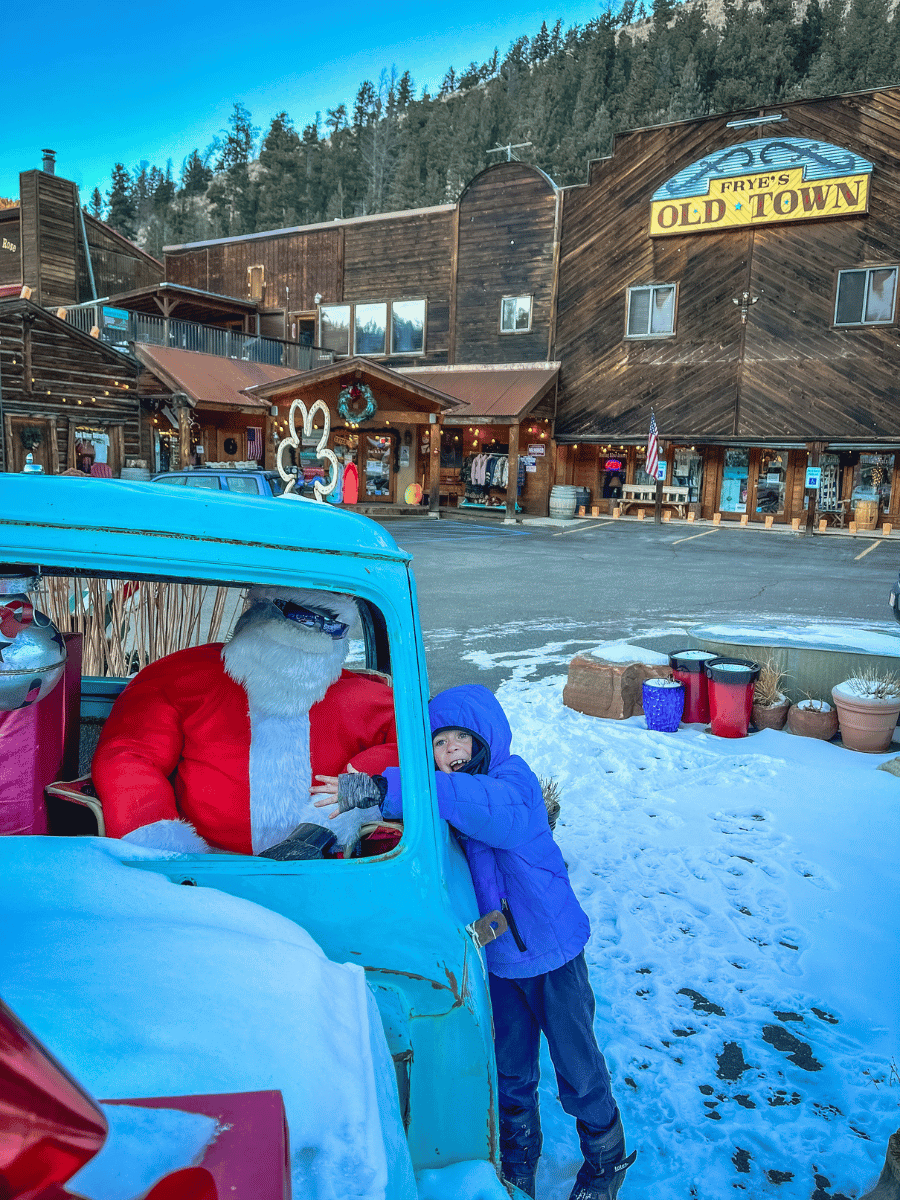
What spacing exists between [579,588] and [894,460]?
13951mm

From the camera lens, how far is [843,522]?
71.9 ft

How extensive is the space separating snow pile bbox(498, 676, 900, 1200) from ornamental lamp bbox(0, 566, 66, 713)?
197 centimetres

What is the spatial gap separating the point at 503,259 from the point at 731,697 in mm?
Result: 21657

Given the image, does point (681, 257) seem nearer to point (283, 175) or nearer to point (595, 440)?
point (595, 440)

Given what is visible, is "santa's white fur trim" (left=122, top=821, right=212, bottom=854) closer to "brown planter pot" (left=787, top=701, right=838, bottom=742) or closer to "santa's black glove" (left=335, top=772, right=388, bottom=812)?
"santa's black glove" (left=335, top=772, right=388, bottom=812)

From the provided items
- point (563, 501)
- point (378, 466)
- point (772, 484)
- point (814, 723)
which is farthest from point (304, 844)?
point (378, 466)

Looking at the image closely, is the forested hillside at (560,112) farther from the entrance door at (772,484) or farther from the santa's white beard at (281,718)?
Result: the santa's white beard at (281,718)

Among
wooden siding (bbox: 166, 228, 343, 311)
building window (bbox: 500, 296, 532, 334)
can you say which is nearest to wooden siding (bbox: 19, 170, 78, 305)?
wooden siding (bbox: 166, 228, 343, 311)

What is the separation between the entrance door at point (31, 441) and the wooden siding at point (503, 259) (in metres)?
12.5

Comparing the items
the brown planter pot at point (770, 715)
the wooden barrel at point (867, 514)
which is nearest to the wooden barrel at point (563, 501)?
the wooden barrel at point (867, 514)

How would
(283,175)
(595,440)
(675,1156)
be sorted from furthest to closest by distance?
1. (283,175)
2. (595,440)
3. (675,1156)

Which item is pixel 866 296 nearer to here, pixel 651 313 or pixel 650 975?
pixel 651 313

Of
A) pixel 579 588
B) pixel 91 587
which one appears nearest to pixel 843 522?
pixel 579 588

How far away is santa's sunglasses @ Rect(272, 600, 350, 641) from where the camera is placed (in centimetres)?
185
